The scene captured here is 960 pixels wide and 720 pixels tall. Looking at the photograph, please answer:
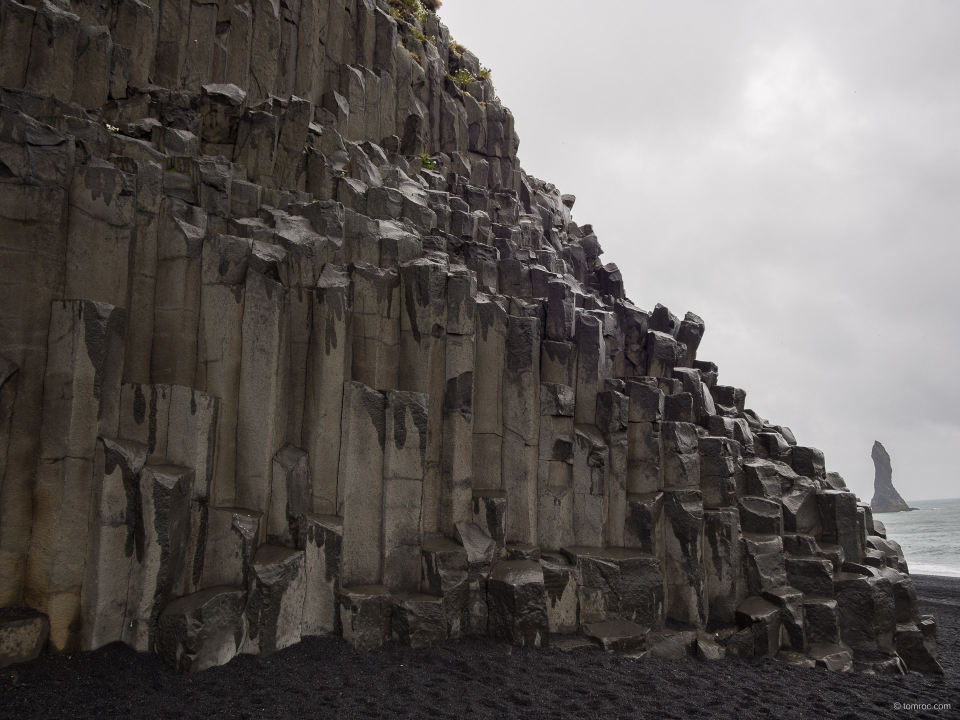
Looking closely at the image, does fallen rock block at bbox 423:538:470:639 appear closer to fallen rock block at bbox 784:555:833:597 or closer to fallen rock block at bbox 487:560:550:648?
fallen rock block at bbox 487:560:550:648

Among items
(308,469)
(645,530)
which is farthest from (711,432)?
(308,469)

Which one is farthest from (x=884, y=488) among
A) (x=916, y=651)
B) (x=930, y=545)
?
(x=916, y=651)

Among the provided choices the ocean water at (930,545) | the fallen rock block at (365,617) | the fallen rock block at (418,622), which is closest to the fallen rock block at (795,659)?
the fallen rock block at (418,622)

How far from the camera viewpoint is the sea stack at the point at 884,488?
102 meters

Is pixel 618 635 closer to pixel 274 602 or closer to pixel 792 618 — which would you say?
pixel 792 618

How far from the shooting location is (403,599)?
8180mm

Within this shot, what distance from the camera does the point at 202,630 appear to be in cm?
678

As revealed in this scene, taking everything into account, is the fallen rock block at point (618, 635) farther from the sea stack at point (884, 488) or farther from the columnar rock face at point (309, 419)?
the sea stack at point (884, 488)

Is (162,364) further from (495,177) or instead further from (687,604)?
(495,177)

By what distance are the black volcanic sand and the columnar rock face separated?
29 centimetres

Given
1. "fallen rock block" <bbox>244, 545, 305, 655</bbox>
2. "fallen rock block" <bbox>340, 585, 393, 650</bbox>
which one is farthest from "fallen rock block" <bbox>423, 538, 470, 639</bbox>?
"fallen rock block" <bbox>244, 545, 305, 655</bbox>

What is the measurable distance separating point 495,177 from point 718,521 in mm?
12250

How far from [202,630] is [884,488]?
123 meters

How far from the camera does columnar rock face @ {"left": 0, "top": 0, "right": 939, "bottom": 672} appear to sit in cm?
695
